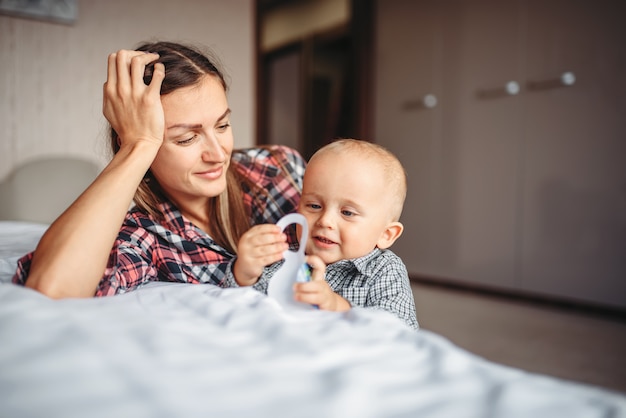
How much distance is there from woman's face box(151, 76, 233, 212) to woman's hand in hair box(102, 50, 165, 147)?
7 cm

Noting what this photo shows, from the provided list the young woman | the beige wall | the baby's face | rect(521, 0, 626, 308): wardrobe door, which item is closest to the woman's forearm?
the young woman

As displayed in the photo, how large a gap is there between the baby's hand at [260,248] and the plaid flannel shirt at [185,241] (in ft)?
0.28

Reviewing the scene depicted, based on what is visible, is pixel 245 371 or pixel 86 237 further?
pixel 86 237

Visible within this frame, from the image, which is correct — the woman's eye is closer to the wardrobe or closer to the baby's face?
the baby's face

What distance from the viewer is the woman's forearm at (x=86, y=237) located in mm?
681

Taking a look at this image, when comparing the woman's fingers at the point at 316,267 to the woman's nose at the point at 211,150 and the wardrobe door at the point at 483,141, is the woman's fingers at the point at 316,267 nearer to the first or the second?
the woman's nose at the point at 211,150

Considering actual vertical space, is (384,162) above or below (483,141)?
below

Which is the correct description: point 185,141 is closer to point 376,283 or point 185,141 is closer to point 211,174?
point 211,174

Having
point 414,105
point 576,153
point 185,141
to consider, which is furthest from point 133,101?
point 414,105

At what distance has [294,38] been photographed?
482 centimetres

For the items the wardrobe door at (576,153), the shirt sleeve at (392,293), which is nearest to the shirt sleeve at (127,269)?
the shirt sleeve at (392,293)

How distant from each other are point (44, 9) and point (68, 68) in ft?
0.70

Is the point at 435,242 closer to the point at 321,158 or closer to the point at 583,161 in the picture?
the point at 583,161

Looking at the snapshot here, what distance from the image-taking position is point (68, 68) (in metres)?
1.84
